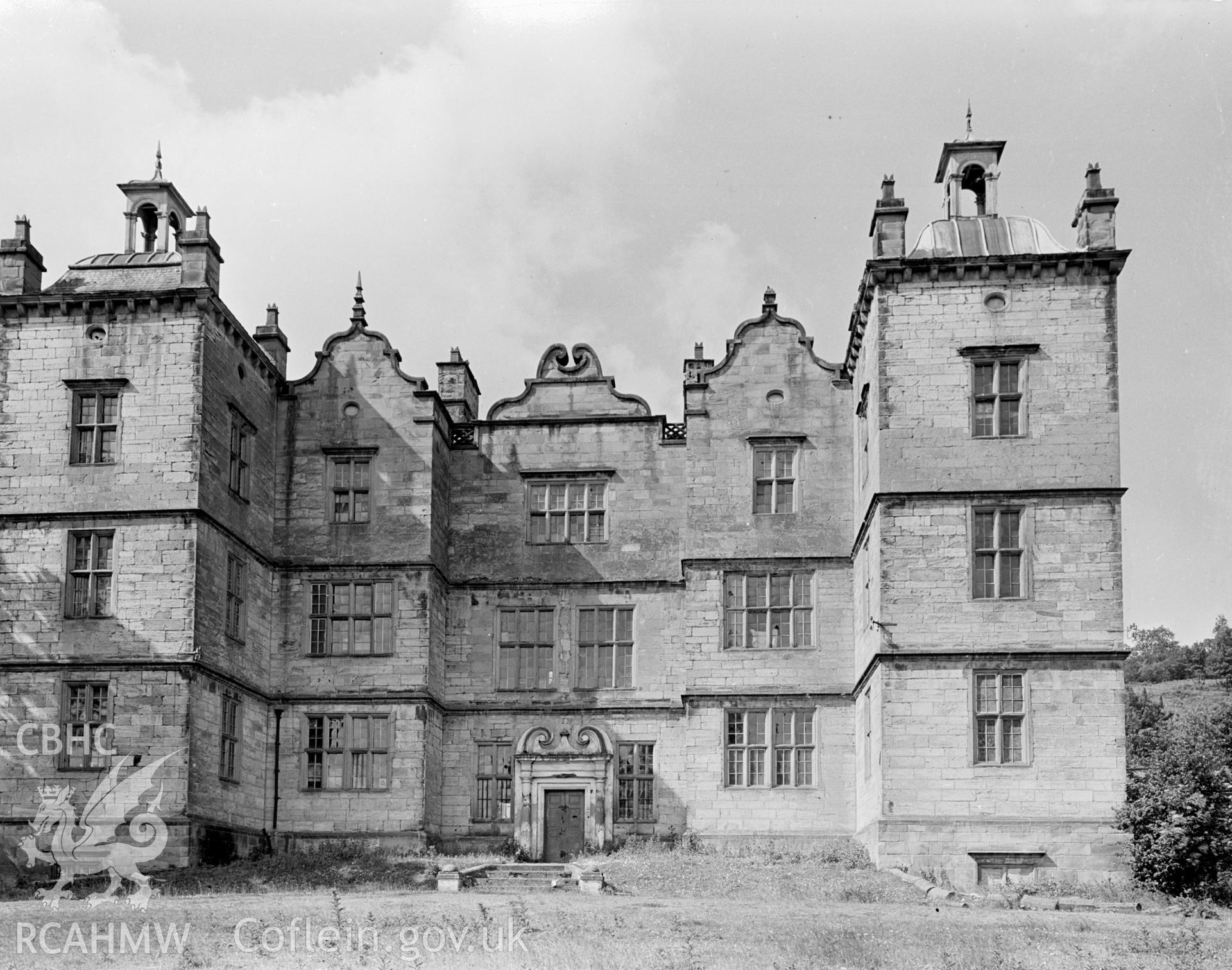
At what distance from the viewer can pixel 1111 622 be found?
28.1m

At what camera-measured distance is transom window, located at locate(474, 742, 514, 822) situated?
112 ft

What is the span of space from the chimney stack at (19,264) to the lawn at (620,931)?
12568mm

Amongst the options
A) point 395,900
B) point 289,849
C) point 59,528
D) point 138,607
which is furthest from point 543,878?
point 59,528

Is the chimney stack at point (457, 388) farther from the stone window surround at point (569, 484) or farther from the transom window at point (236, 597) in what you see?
the transom window at point (236, 597)

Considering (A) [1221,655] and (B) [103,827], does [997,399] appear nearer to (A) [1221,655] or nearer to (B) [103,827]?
(B) [103,827]

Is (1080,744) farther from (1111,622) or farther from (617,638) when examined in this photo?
(617,638)

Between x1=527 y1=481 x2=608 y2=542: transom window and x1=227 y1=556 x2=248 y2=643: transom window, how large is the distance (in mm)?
6707

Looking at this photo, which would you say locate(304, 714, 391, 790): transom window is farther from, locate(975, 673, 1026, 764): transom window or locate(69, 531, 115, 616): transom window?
locate(975, 673, 1026, 764): transom window

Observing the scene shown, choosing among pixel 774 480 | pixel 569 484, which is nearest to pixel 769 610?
pixel 774 480

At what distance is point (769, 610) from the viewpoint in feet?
109

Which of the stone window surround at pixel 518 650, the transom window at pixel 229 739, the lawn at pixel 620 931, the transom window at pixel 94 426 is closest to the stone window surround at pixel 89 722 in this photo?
the transom window at pixel 229 739

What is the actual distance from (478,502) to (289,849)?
28.7ft

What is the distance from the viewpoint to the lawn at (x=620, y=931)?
712 inches

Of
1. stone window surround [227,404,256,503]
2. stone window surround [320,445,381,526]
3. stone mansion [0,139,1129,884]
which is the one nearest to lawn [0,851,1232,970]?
stone mansion [0,139,1129,884]
